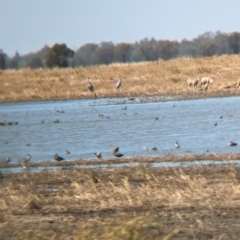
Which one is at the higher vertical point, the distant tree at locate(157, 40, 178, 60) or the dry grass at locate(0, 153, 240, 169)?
the dry grass at locate(0, 153, 240, 169)

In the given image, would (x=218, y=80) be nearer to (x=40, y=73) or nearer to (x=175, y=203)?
(x=40, y=73)

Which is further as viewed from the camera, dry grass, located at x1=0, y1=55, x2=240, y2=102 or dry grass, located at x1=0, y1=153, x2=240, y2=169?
dry grass, located at x1=0, y1=55, x2=240, y2=102

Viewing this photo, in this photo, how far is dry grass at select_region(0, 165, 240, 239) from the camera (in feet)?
24.6

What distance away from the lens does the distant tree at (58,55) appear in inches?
2181

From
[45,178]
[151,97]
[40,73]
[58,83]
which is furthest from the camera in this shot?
[40,73]

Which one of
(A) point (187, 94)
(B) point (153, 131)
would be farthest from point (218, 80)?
(B) point (153, 131)

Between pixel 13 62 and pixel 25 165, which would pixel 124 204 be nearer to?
pixel 25 165

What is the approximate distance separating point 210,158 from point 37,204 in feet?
16.3

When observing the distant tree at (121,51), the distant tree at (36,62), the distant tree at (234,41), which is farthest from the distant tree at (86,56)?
the distant tree at (36,62)

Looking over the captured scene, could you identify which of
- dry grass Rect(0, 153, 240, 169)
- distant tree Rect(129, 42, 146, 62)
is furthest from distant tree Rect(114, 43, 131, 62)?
dry grass Rect(0, 153, 240, 169)

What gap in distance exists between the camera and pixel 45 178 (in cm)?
1273

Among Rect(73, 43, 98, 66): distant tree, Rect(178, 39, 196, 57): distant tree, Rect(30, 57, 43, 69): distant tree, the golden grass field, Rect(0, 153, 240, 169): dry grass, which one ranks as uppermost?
the golden grass field

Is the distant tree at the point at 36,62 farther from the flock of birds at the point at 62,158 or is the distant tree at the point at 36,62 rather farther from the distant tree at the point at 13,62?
the flock of birds at the point at 62,158

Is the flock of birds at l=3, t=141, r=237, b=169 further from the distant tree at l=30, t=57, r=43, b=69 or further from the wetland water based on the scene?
the distant tree at l=30, t=57, r=43, b=69
